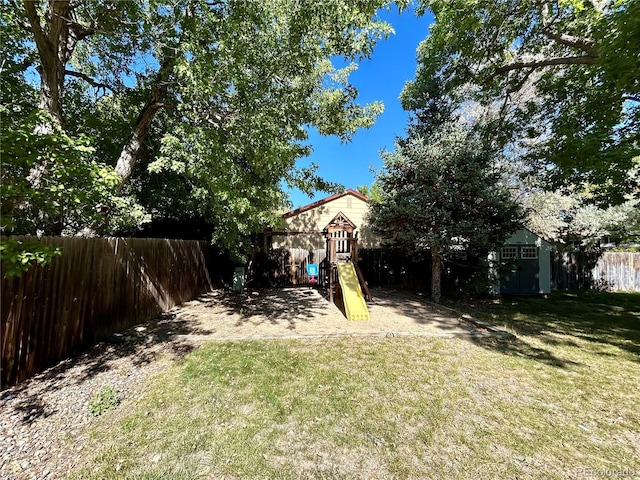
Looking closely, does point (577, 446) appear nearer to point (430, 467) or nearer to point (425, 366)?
point (430, 467)

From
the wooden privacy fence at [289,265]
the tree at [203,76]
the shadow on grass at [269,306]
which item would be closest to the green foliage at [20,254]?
the tree at [203,76]

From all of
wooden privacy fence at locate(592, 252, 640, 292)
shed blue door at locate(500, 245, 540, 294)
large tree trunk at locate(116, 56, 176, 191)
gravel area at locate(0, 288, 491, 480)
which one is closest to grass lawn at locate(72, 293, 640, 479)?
gravel area at locate(0, 288, 491, 480)

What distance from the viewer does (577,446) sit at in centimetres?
244

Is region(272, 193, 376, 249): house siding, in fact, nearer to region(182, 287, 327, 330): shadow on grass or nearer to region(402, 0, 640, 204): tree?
region(182, 287, 327, 330): shadow on grass

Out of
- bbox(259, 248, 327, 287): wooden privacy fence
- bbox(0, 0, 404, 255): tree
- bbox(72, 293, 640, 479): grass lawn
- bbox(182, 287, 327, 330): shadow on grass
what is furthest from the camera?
bbox(259, 248, 327, 287): wooden privacy fence

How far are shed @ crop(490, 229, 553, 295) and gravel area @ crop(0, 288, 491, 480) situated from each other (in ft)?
15.7

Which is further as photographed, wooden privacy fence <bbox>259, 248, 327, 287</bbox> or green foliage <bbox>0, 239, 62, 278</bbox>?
wooden privacy fence <bbox>259, 248, 327, 287</bbox>

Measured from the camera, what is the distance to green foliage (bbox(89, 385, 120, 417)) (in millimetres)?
2896

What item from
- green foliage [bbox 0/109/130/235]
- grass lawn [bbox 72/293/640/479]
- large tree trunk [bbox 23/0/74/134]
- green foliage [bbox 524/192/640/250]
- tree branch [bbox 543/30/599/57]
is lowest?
grass lawn [bbox 72/293/640/479]

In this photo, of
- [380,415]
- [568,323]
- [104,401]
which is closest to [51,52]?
[104,401]

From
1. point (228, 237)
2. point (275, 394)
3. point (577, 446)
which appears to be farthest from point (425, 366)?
point (228, 237)

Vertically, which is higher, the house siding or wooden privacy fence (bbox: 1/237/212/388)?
the house siding

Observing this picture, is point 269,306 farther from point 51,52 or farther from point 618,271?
point 618,271

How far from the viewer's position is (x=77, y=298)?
4.18m
